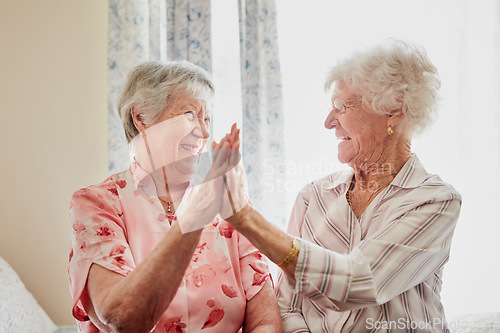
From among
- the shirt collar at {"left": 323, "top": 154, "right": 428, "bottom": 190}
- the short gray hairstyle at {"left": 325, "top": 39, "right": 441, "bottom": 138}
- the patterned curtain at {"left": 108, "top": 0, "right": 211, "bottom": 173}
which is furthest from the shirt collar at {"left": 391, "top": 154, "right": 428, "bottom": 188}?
the patterned curtain at {"left": 108, "top": 0, "right": 211, "bottom": 173}

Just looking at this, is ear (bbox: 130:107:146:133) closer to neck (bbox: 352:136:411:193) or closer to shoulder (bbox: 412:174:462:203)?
neck (bbox: 352:136:411:193)

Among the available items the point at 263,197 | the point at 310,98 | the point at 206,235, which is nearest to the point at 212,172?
the point at 206,235

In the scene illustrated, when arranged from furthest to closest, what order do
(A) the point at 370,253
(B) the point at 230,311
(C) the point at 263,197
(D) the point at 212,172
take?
(C) the point at 263,197, (B) the point at 230,311, (A) the point at 370,253, (D) the point at 212,172

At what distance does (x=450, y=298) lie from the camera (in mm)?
2170

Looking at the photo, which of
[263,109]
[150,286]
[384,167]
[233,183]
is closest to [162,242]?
[150,286]

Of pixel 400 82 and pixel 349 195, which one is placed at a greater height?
pixel 400 82

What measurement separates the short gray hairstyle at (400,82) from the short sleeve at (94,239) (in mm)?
749

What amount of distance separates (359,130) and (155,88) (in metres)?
0.58

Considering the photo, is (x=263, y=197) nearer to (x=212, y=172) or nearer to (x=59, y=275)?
(x=59, y=275)

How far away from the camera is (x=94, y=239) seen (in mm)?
1058

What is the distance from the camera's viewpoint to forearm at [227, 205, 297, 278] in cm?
98

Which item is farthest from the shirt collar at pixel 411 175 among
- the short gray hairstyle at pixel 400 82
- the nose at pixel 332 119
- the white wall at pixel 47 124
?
the white wall at pixel 47 124

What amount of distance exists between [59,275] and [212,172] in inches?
61.3

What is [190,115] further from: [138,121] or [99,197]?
[99,197]
